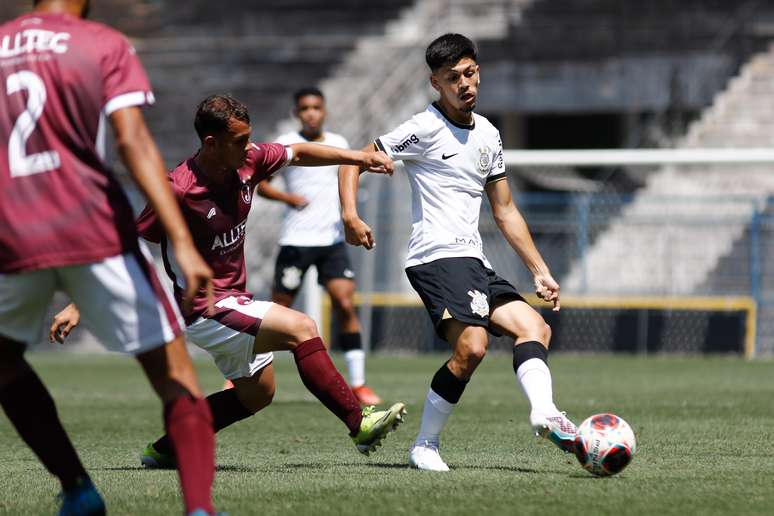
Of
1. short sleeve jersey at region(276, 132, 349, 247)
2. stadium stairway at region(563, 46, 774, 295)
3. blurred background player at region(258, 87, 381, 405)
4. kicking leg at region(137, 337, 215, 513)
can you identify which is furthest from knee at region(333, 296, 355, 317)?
stadium stairway at region(563, 46, 774, 295)

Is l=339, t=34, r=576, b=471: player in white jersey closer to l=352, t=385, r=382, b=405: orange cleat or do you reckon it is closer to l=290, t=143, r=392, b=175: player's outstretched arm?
l=290, t=143, r=392, b=175: player's outstretched arm

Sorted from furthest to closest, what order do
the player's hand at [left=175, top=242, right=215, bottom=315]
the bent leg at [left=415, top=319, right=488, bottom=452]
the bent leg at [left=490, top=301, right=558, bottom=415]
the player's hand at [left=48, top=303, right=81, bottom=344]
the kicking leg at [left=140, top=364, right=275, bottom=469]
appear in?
the kicking leg at [left=140, top=364, right=275, bottom=469], the bent leg at [left=415, top=319, right=488, bottom=452], the bent leg at [left=490, top=301, right=558, bottom=415], the player's hand at [left=48, top=303, right=81, bottom=344], the player's hand at [left=175, top=242, right=215, bottom=315]

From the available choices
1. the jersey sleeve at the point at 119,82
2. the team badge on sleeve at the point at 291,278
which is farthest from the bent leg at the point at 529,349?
the team badge on sleeve at the point at 291,278

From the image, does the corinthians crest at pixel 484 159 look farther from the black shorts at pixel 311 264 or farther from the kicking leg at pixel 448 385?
the black shorts at pixel 311 264

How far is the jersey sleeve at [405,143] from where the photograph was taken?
6.78 m

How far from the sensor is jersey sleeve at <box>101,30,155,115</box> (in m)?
4.36

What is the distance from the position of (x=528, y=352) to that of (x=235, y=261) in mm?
1458

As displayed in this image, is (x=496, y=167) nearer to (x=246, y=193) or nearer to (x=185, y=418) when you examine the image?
(x=246, y=193)

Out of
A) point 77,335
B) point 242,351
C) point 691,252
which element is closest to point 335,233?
point 242,351

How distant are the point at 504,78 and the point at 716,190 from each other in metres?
4.66

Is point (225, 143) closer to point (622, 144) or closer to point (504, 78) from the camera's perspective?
point (504, 78)

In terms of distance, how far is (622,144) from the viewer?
2450cm

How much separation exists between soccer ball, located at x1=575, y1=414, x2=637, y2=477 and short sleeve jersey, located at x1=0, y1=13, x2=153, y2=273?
2451mm

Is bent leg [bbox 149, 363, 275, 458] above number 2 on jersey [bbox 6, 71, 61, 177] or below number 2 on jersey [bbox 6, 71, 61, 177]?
below
